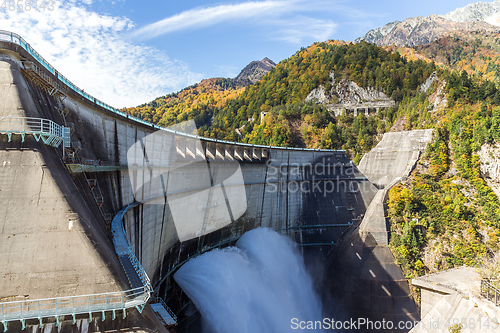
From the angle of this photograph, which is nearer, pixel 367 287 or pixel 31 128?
pixel 31 128

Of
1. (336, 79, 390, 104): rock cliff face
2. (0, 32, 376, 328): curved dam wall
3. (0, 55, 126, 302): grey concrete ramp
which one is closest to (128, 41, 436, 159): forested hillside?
(336, 79, 390, 104): rock cliff face

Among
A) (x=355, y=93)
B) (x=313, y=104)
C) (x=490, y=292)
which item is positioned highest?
(x=355, y=93)

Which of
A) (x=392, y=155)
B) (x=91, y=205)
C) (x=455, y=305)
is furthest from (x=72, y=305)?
(x=392, y=155)

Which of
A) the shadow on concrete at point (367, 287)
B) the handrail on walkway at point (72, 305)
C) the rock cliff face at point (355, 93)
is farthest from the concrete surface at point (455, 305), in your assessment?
the rock cliff face at point (355, 93)

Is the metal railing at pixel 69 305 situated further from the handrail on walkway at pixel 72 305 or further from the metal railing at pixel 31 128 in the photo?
the metal railing at pixel 31 128

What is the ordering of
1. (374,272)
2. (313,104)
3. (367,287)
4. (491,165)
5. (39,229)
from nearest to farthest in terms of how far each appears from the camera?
(39,229), (367,287), (374,272), (491,165), (313,104)

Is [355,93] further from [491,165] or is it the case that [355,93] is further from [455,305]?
[455,305]

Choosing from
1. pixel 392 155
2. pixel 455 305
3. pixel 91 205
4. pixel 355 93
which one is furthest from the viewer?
pixel 355 93
